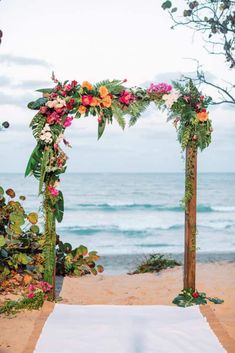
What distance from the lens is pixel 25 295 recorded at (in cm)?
794

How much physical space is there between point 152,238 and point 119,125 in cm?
1818

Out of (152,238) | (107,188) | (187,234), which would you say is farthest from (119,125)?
(107,188)

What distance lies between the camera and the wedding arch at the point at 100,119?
7.66m

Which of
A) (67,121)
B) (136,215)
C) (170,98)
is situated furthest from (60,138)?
(136,215)

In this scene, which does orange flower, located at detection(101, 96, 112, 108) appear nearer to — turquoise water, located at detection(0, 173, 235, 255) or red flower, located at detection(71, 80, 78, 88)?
red flower, located at detection(71, 80, 78, 88)

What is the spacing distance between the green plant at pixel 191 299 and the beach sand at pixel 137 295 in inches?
4.0

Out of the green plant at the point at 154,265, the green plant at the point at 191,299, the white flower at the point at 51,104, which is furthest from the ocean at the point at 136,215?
the white flower at the point at 51,104

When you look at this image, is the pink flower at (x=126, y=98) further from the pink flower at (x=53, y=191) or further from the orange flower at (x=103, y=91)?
the pink flower at (x=53, y=191)

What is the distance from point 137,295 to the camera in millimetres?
8609

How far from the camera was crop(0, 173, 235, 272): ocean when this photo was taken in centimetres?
2250

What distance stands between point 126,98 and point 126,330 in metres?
2.72

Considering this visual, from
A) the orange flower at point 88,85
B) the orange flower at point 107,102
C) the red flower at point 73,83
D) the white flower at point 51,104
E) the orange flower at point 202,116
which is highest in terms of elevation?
the red flower at point 73,83

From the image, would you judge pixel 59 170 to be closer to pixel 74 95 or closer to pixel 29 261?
pixel 74 95

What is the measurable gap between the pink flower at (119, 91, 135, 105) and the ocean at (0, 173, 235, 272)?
602cm
